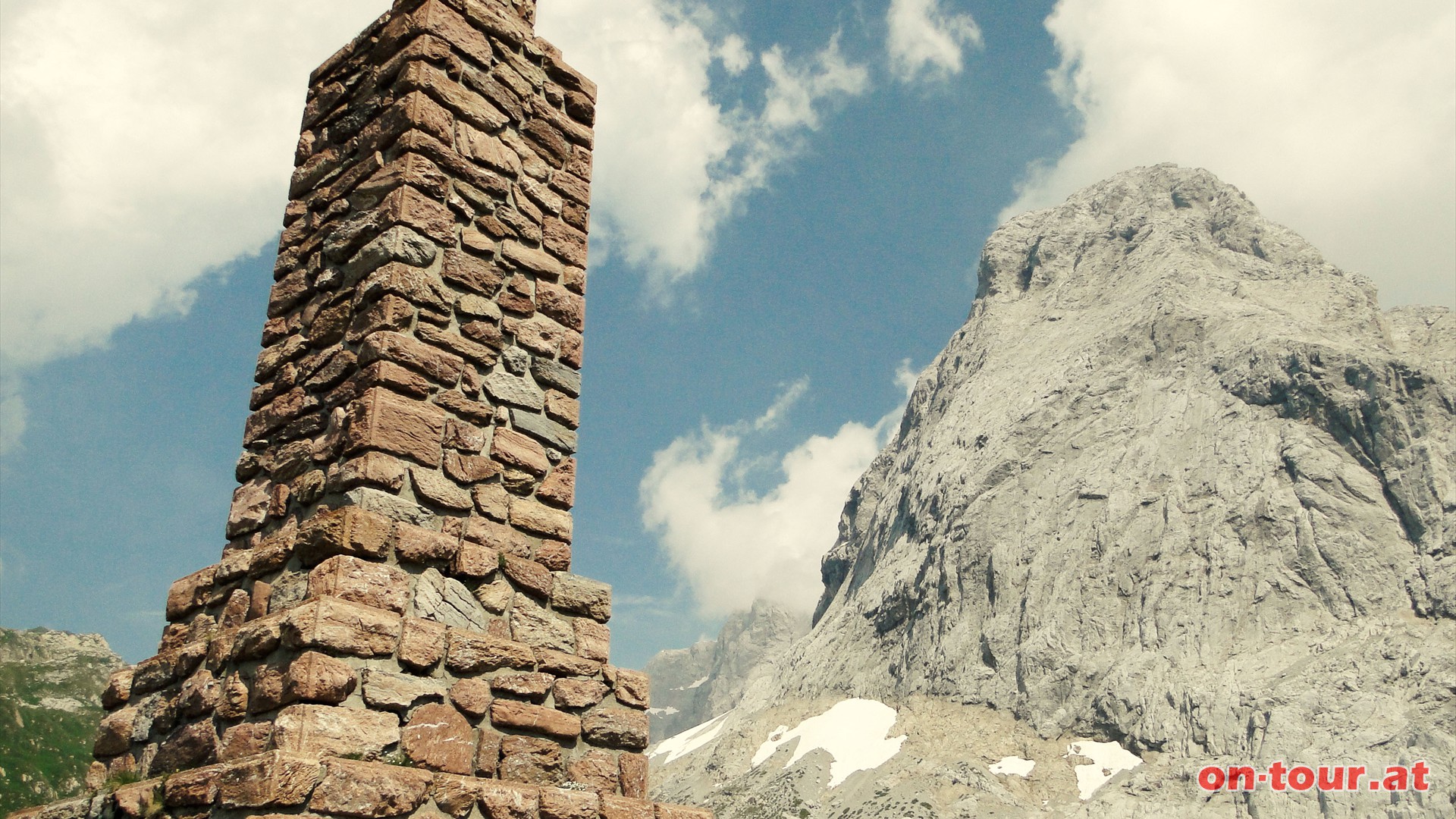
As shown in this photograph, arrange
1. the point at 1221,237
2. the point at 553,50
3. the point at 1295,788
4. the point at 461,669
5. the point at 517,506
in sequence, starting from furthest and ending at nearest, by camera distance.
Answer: the point at 1221,237 < the point at 1295,788 < the point at 553,50 < the point at 517,506 < the point at 461,669

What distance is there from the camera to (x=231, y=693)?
158 inches

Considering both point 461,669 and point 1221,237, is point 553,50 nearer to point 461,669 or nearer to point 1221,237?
point 461,669

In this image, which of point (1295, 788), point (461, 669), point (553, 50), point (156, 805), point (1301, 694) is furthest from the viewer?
point (1301, 694)

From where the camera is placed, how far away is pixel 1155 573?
83.1 meters

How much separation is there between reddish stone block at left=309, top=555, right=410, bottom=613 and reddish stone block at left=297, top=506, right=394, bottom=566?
0.12 feet

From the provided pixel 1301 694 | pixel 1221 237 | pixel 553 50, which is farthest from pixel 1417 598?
→ pixel 553 50

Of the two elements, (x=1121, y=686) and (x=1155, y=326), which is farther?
(x=1155, y=326)

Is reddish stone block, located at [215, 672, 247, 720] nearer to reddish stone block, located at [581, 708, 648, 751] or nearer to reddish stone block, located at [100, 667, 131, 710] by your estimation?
reddish stone block, located at [100, 667, 131, 710]

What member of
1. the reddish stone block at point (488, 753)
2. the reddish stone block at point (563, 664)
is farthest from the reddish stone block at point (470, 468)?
the reddish stone block at point (488, 753)

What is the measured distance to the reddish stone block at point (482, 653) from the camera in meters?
4.25

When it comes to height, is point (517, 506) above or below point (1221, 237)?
below

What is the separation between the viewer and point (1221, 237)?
116m

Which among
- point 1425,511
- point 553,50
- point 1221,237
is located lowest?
point 553,50

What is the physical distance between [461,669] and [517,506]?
85 centimetres
